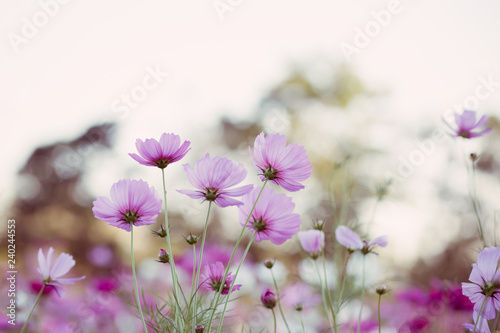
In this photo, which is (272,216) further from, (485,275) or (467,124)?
(467,124)

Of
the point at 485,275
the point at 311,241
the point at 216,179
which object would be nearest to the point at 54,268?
the point at 216,179

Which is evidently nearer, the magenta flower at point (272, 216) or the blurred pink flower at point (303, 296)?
the magenta flower at point (272, 216)

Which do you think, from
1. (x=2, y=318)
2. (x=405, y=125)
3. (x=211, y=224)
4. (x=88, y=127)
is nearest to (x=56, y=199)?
(x=88, y=127)

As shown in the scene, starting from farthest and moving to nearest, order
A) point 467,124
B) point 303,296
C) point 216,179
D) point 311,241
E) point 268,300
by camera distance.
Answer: point 303,296 → point 467,124 → point 311,241 → point 268,300 → point 216,179

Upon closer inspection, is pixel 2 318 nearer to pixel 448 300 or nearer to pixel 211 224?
pixel 448 300

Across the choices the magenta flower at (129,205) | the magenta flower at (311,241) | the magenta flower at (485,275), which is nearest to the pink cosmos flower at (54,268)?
the magenta flower at (129,205)

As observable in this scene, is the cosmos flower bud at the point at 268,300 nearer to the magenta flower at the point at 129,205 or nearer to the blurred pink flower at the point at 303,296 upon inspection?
the magenta flower at the point at 129,205

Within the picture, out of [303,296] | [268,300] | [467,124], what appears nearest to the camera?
[268,300]
